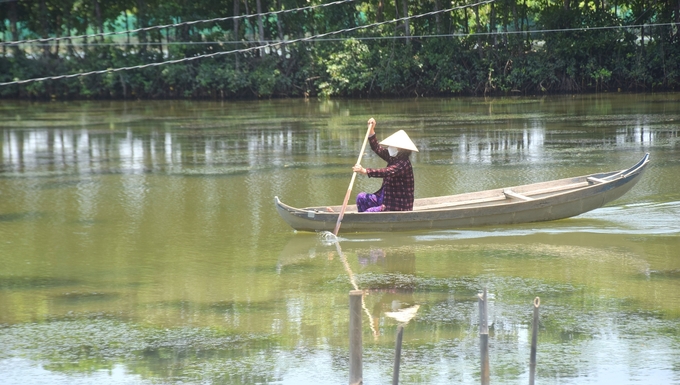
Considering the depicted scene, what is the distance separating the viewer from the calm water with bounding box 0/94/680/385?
742cm

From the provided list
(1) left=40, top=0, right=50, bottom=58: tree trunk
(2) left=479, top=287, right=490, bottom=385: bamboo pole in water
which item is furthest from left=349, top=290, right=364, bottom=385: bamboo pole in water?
(1) left=40, top=0, right=50, bottom=58: tree trunk

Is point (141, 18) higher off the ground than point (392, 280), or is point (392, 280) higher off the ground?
point (141, 18)

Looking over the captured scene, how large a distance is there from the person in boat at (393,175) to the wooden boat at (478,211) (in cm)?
24

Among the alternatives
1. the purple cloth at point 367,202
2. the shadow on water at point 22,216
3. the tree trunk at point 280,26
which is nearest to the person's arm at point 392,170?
the purple cloth at point 367,202

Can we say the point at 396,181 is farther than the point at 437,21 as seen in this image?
No

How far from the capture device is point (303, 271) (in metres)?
10.3

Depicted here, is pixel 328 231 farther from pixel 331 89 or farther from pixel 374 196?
pixel 331 89

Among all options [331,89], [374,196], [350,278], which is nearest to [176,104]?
[331,89]

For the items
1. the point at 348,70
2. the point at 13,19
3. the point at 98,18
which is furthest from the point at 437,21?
the point at 13,19

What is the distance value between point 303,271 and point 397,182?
6.20 feet

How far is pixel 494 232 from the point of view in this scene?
1172 centimetres

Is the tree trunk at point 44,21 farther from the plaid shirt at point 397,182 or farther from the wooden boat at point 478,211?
the plaid shirt at point 397,182

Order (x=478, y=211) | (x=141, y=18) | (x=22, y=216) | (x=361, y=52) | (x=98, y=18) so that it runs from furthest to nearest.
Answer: (x=141, y=18), (x=98, y=18), (x=361, y=52), (x=22, y=216), (x=478, y=211)

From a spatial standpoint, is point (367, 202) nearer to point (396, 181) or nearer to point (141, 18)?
point (396, 181)
